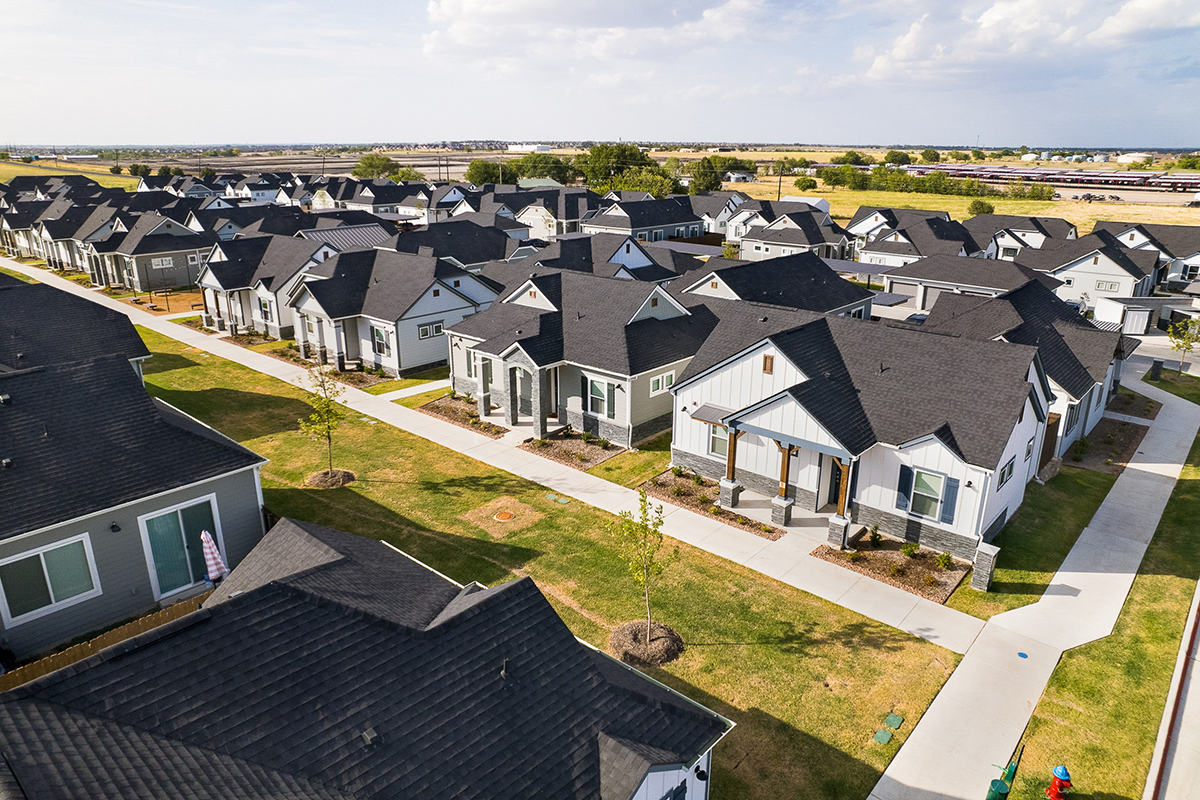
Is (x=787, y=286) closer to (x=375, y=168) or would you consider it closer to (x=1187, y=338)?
(x=1187, y=338)

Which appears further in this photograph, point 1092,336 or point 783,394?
point 1092,336

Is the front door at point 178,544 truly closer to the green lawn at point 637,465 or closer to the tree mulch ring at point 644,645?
the tree mulch ring at point 644,645

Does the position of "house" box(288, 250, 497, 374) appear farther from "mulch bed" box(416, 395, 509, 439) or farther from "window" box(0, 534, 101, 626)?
"window" box(0, 534, 101, 626)

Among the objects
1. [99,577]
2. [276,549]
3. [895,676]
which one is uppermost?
[276,549]

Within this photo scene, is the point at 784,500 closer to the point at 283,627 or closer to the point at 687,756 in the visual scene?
the point at 687,756

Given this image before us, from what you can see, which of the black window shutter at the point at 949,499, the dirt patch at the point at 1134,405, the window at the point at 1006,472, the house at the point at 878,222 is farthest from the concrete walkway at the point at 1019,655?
the house at the point at 878,222

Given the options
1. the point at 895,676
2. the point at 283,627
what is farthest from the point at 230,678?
the point at 895,676
